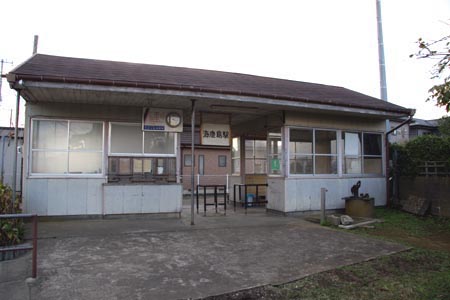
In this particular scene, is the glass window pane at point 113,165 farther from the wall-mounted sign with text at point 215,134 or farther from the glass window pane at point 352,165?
the glass window pane at point 352,165

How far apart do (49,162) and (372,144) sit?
9861mm

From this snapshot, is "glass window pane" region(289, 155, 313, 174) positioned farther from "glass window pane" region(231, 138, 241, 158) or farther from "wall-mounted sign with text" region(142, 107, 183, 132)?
"wall-mounted sign with text" region(142, 107, 183, 132)

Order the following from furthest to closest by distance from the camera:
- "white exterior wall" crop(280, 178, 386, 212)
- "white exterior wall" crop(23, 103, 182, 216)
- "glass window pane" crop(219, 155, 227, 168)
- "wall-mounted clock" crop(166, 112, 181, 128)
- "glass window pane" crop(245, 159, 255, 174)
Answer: "glass window pane" crop(219, 155, 227, 168), "glass window pane" crop(245, 159, 255, 174), "white exterior wall" crop(280, 178, 386, 212), "wall-mounted clock" crop(166, 112, 181, 128), "white exterior wall" crop(23, 103, 182, 216)

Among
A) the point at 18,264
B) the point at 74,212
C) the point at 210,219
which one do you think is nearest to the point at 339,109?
the point at 210,219

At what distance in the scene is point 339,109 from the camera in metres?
9.47

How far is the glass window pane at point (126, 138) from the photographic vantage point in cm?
873

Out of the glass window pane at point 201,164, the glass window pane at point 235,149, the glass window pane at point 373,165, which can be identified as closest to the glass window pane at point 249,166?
the glass window pane at point 235,149

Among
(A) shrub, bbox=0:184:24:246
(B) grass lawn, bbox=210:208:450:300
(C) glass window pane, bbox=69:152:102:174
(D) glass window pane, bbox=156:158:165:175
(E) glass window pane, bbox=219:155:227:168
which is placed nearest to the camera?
(B) grass lawn, bbox=210:208:450:300

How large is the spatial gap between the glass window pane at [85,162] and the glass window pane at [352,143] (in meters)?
7.43

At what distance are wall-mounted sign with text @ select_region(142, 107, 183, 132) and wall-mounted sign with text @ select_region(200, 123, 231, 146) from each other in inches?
28.4

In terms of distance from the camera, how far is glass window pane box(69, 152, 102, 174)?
844cm

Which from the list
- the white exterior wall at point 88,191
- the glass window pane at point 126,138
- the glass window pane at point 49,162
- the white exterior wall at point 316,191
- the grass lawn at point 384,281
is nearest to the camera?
the grass lawn at point 384,281

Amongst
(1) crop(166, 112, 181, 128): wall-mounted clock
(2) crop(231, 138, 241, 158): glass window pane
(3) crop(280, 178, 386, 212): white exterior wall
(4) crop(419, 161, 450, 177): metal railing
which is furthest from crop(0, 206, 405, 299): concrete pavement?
(2) crop(231, 138, 241, 158): glass window pane

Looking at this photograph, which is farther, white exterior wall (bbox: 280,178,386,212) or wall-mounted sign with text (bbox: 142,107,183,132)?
white exterior wall (bbox: 280,178,386,212)
